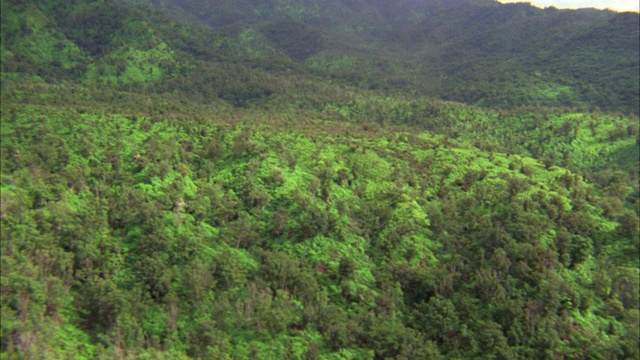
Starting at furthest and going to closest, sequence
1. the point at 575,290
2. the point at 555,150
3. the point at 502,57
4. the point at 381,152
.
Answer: the point at 502,57 < the point at 555,150 < the point at 381,152 < the point at 575,290

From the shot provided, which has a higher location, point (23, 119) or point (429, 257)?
point (23, 119)

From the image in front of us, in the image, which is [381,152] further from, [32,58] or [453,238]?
[32,58]

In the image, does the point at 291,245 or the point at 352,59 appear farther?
the point at 352,59

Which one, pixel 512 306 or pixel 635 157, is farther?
pixel 635 157

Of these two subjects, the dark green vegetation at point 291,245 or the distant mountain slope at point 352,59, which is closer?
the dark green vegetation at point 291,245

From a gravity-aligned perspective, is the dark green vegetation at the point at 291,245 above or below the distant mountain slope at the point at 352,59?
below

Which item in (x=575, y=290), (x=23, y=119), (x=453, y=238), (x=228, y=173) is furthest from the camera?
(x=228, y=173)

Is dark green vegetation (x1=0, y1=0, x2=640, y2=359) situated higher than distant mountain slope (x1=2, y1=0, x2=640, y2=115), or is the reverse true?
distant mountain slope (x1=2, y1=0, x2=640, y2=115)

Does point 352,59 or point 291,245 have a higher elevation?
point 352,59

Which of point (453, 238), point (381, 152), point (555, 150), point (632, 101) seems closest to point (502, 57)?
point (632, 101)

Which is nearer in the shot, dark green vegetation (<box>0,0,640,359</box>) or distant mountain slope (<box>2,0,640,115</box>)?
dark green vegetation (<box>0,0,640,359</box>)

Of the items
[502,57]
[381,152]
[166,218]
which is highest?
[502,57]
